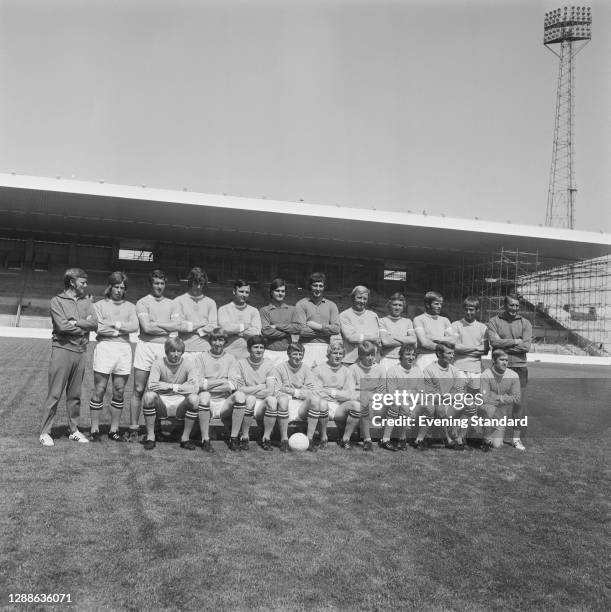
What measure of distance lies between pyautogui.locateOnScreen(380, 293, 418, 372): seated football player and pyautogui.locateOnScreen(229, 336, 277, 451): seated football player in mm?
1308

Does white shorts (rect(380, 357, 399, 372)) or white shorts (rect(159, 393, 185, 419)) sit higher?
white shorts (rect(380, 357, 399, 372))

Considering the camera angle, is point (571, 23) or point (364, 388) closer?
point (364, 388)

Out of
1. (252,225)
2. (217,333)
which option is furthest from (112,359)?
(252,225)

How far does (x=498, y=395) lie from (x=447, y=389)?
574 millimetres

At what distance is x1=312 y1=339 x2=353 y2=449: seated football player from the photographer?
5516mm

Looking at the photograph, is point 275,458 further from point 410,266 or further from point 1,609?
point 410,266

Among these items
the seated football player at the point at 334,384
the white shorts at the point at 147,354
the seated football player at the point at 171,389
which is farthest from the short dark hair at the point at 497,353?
the white shorts at the point at 147,354

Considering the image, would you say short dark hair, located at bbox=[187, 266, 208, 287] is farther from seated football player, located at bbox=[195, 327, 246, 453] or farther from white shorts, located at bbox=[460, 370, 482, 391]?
white shorts, located at bbox=[460, 370, 482, 391]

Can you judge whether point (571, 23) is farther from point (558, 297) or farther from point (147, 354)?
point (147, 354)

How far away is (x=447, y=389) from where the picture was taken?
228 inches

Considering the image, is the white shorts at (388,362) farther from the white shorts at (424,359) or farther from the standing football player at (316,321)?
the standing football player at (316,321)

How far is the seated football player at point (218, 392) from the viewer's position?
5160mm

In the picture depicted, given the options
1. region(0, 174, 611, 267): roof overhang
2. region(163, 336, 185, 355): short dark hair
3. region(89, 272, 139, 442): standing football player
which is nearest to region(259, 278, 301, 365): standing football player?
region(163, 336, 185, 355): short dark hair

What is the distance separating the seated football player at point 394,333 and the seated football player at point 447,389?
13.2 inches
